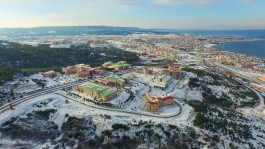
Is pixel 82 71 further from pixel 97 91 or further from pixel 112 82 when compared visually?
pixel 97 91

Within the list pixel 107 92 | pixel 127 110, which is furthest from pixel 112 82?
pixel 127 110

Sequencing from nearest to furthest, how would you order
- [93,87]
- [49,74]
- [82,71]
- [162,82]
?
1. [93,87]
2. [162,82]
3. [49,74]
4. [82,71]

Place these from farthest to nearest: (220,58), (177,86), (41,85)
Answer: (220,58) → (177,86) → (41,85)

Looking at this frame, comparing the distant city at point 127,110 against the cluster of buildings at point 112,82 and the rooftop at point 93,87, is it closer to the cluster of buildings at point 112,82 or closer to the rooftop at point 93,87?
the cluster of buildings at point 112,82

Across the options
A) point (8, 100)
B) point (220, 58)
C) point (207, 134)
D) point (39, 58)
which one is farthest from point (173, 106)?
point (220, 58)

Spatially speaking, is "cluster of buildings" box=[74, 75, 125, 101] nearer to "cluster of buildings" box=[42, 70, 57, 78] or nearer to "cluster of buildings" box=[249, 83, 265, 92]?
"cluster of buildings" box=[42, 70, 57, 78]

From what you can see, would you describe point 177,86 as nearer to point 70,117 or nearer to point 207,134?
point 207,134

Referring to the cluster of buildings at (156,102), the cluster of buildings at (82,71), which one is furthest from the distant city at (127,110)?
the cluster of buildings at (82,71)

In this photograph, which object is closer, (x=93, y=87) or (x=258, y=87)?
(x=93, y=87)
